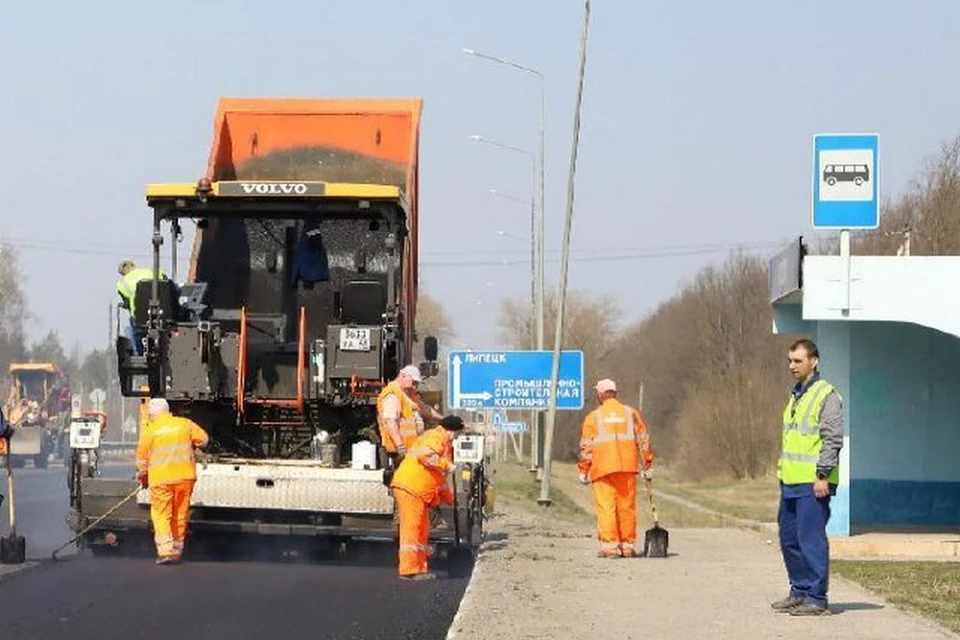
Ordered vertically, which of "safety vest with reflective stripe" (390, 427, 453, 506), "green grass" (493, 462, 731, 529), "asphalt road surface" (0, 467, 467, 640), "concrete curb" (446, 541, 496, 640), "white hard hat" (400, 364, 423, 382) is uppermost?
"white hard hat" (400, 364, 423, 382)

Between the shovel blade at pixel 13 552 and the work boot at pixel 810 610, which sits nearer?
the work boot at pixel 810 610

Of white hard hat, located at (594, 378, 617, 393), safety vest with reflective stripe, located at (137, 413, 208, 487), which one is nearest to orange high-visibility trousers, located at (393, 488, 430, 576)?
safety vest with reflective stripe, located at (137, 413, 208, 487)

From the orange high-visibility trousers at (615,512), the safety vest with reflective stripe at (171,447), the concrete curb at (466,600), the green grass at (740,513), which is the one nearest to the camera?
the concrete curb at (466,600)

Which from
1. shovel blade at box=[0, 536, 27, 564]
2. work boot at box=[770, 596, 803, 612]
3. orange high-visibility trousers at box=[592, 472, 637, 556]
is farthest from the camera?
orange high-visibility trousers at box=[592, 472, 637, 556]

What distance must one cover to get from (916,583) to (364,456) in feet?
14.3

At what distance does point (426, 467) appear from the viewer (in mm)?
15320

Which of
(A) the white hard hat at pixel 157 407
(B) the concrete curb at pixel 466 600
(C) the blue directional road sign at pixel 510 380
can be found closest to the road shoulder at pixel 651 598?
(B) the concrete curb at pixel 466 600

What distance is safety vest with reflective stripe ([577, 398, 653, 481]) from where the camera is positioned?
58.0 ft

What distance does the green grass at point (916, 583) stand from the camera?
1305cm

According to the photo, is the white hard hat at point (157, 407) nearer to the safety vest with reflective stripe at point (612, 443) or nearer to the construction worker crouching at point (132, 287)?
the construction worker crouching at point (132, 287)

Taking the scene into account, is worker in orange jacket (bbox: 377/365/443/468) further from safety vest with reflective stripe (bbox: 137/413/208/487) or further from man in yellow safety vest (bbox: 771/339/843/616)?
man in yellow safety vest (bbox: 771/339/843/616)

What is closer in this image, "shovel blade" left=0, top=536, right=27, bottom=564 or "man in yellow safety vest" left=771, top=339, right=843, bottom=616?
"man in yellow safety vest" left=771, top=339, right=843, bottom=616

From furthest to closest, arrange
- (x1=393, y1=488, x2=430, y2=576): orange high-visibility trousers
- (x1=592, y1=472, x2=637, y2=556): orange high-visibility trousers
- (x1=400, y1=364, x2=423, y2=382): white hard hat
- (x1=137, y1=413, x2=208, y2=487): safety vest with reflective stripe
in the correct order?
(x1=592, y1=472, x2=637, y2=556): orange high-visibility trousers < (x1=400, y1=364, x2=423, y2=382): white hard hat < (x1=137, y1=413, x2=208, y2=487): safety vest with reflective stripe < (x1=393, y1=488, x2=430, y2=576): orange high-visibility trousers

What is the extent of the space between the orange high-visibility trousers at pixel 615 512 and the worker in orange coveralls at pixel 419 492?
2.47 m
